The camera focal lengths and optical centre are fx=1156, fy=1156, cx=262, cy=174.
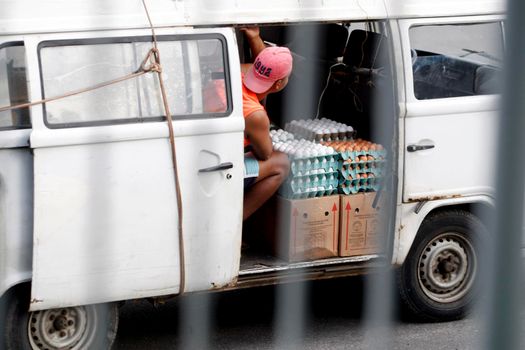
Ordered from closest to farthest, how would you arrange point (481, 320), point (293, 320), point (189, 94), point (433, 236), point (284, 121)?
point (481, 320) < point (293, 320) < point (189, 94) < point (284, 121) < point (433, 236)

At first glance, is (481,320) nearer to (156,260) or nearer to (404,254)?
(156,260)

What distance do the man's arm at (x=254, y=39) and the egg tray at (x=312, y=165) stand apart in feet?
1.53

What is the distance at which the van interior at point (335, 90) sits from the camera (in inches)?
187

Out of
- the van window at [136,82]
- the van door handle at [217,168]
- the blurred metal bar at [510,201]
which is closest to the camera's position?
the blurred metal bar at [510,201]

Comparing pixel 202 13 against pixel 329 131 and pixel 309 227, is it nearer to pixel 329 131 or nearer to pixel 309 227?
pixel 329 131

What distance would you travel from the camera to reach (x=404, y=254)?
4.87m

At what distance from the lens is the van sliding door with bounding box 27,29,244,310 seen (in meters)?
4.00

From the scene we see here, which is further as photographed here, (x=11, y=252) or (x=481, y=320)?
(x=11, y=252)

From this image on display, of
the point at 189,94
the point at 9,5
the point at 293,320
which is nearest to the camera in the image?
the point at 293,320

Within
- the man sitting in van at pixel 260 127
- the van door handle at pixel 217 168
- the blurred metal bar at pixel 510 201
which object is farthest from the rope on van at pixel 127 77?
the blurred metal bar at pixel 510 201

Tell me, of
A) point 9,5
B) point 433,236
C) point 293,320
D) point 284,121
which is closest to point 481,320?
point 293,320

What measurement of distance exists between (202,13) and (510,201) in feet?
12.2

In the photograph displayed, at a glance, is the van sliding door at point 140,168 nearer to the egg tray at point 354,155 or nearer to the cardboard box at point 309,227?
the cardboard box at point 309,227

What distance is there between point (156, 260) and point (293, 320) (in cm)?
229
